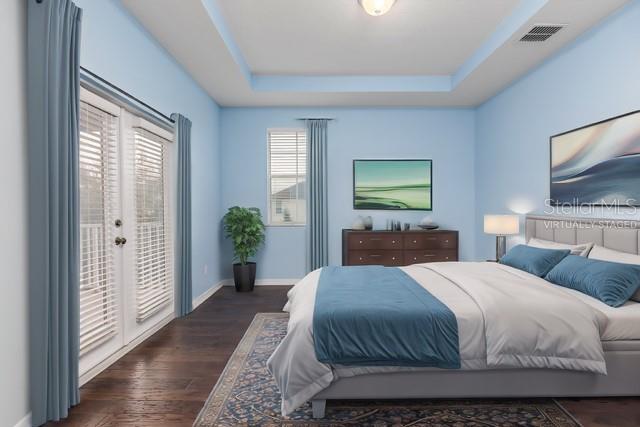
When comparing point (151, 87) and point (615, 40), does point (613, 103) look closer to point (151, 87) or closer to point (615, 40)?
point (615, 40)

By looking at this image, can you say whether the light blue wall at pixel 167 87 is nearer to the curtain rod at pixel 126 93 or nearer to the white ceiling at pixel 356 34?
the curtain rod at pixel 126 93

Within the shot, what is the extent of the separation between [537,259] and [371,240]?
2419mm

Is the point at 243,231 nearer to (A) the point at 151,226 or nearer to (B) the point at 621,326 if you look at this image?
(A) the point at 151,226

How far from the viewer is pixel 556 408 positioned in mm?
2242

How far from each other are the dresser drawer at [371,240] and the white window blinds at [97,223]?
318 centimetres

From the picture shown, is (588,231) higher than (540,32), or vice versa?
(540,32)

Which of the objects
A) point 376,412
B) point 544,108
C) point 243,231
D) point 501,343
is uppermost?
point 544,108

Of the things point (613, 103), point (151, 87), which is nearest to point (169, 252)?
point (151, 87)

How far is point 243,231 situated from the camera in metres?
5.39

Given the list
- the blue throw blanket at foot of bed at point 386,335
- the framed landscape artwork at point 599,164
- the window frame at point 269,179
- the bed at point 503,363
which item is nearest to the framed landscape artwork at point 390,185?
the window frame at point 269,179

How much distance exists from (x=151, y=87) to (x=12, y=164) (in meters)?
1.80

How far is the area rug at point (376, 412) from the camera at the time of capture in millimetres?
2111

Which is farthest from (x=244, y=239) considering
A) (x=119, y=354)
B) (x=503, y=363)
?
Result: (x=503, y=363)

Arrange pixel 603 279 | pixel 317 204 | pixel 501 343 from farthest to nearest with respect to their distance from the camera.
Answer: pixel 317 204 → pixel 603 279 → pixel 501 343
